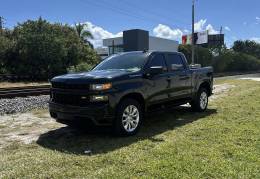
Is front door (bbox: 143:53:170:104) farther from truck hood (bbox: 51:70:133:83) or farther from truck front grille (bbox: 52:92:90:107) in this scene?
truck front grille (bbox: 52:92:90:107)

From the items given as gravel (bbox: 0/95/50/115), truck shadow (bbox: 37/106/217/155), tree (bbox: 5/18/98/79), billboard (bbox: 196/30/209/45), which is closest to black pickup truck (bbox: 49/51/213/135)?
truck shadow (bbox: 37/106/217/155)

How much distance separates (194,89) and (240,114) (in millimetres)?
1498

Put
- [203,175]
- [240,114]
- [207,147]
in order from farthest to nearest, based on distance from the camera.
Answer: [240,114] < [207,147] < [203,175]

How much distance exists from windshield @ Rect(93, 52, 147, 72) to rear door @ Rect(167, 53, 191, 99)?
1.03m

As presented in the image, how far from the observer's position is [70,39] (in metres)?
38.5

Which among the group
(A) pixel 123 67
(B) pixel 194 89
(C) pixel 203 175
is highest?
(A) pixel 123 67

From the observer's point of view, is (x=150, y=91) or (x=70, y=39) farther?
(x=70, y=39)

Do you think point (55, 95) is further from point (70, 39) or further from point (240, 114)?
point (70, 39)

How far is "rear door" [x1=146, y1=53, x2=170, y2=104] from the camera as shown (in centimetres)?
821

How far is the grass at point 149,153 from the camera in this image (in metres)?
5.20

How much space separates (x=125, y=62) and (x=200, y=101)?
3.38 metres

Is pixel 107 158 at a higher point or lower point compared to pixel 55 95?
lower

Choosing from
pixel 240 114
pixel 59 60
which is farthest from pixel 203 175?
pixel 59 60

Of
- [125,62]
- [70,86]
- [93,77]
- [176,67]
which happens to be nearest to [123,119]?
[93,77]
